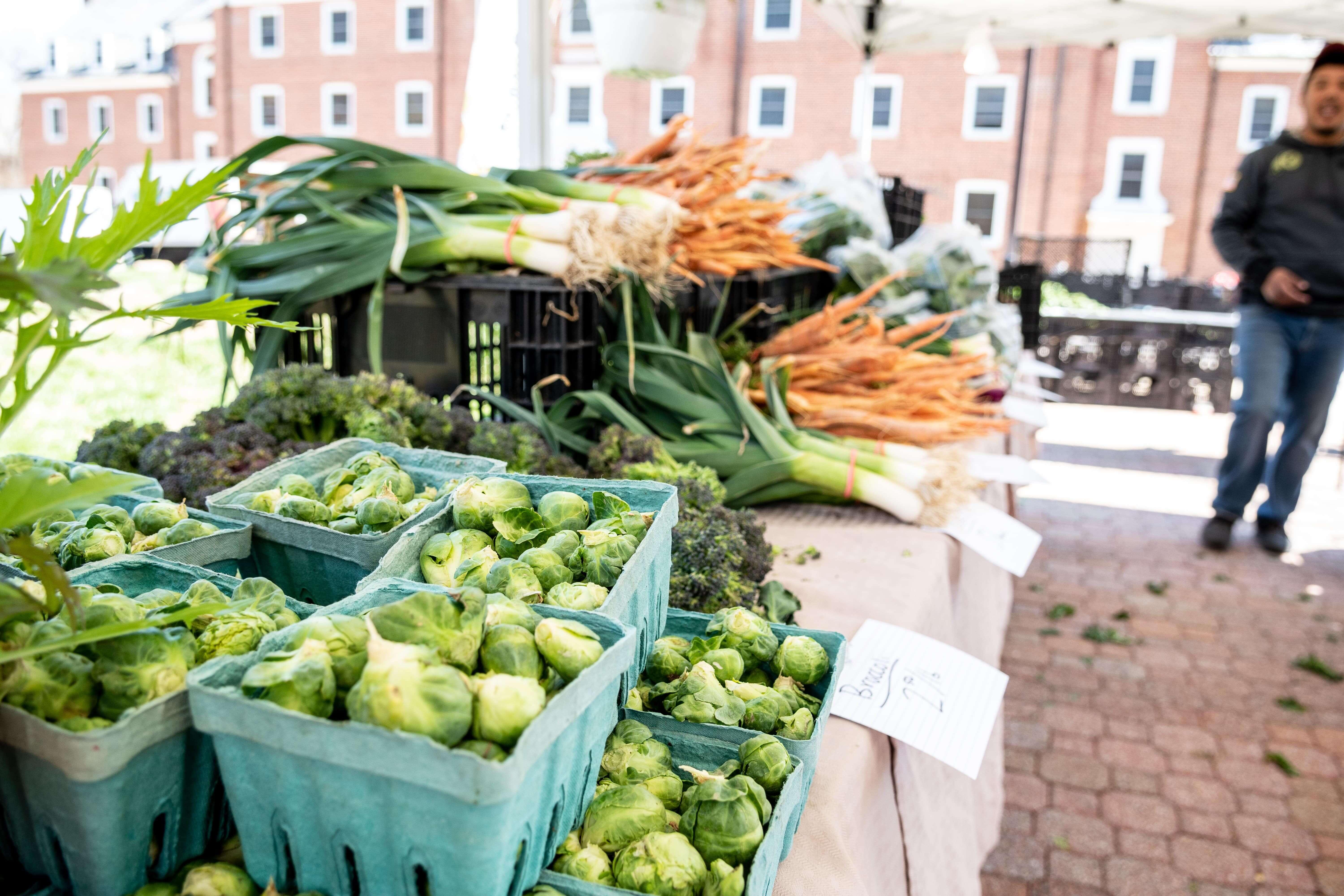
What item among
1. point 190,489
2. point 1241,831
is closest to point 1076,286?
point 1241,831

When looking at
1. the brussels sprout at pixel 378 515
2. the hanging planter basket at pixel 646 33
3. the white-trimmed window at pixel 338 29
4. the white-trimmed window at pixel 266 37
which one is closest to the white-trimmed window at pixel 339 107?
the white-trimmed window at pixel 338 29

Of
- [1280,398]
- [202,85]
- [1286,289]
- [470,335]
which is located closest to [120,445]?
[470,335]

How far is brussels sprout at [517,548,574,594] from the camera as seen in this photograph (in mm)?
951

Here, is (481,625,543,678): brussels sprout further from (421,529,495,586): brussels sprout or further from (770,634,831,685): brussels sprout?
(770,634,831,685): brussels sprout

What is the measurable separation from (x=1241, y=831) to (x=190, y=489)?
9.02 feet

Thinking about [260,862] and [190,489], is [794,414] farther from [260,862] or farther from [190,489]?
[260,862]

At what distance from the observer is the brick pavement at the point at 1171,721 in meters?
2.38

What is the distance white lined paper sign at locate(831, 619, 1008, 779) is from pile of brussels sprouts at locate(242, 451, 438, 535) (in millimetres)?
599

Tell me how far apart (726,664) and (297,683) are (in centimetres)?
53

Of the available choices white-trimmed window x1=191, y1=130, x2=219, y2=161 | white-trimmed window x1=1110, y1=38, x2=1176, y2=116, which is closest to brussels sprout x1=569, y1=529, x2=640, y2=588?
white-trimmed window x1=1110, y1=38, x2=1176, y2=116

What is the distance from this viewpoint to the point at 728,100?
72.2ft

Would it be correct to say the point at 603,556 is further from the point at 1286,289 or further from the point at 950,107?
the point at 950,107

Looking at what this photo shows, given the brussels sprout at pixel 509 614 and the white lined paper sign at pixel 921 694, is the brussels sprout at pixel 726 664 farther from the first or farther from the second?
the brussels sprout at pixel 509 614

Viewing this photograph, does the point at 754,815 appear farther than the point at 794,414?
No
